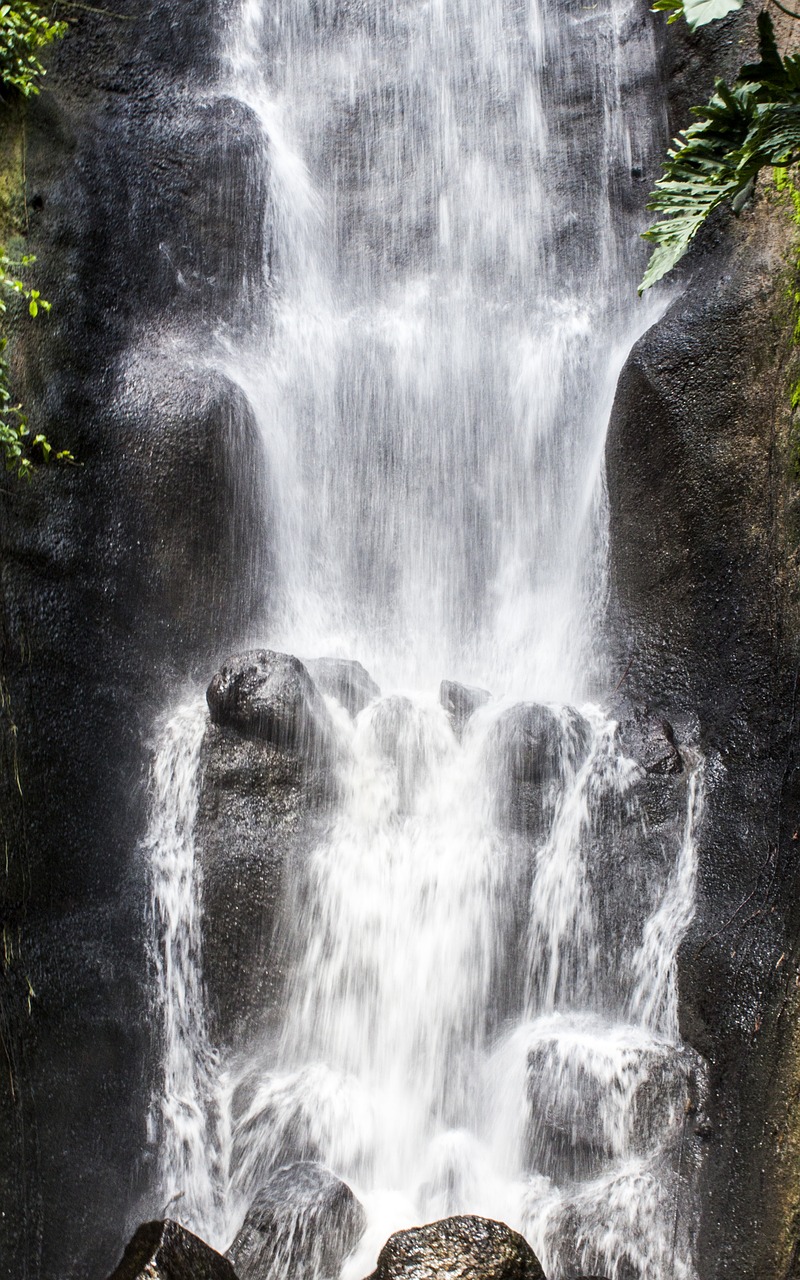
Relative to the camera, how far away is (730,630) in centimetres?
626

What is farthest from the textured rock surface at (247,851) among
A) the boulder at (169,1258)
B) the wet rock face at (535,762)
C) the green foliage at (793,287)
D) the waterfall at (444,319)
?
the green foliage at (793,287)

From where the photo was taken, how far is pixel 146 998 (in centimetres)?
616

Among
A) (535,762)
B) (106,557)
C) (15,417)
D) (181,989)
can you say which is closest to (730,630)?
(535,762)

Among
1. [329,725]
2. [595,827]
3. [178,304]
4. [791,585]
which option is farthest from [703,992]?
[178,304]

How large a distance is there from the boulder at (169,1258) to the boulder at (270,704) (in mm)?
2801

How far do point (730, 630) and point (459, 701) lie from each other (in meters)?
1.72

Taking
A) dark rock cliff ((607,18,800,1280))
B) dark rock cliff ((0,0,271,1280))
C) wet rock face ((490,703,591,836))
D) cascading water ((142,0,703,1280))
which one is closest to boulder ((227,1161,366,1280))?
cascading water ((142,0,703,1280))

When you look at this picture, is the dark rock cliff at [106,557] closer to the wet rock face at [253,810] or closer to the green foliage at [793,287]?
the wet rock face at [253,810]

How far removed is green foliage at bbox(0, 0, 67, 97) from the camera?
23.6ft

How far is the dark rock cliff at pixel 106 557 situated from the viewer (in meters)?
5.56

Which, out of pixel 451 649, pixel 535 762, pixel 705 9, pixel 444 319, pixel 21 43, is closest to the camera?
pixel 705 9

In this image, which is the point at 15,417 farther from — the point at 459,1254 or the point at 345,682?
the point at 459,1254

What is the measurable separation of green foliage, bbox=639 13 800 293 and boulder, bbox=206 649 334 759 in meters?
3.33

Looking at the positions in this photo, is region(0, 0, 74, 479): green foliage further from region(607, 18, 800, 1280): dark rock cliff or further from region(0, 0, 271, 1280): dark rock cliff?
region(607, 18, 800, 1280): dark rock cliff
